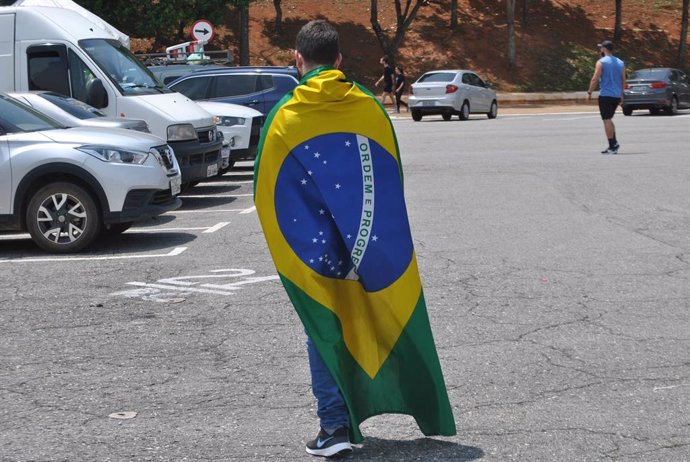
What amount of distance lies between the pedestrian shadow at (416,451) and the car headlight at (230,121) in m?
13.7

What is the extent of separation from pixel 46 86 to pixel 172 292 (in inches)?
331

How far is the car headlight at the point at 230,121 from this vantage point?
18672 millimetres

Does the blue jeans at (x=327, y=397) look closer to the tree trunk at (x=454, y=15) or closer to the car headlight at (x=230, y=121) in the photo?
the car headlight at (x=230, y=121)

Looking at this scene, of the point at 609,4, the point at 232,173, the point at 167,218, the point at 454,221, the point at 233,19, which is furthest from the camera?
the point at 609,4

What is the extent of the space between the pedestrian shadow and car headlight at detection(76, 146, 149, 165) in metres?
6.78

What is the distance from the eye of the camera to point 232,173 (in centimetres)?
2062

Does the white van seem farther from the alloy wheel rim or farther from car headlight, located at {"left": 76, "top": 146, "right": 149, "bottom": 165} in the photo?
the alloy wheel rim

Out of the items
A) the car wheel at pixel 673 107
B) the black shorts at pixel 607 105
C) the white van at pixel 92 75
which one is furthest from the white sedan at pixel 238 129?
the car wheel at pixel 673 107

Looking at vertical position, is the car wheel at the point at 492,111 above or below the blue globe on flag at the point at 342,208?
below

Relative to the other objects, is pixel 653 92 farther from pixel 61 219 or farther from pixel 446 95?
pixel 61 219

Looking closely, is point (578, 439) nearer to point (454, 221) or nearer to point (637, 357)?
point (637, 357)

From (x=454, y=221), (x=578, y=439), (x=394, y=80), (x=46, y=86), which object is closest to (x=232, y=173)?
(x=46, y=86)

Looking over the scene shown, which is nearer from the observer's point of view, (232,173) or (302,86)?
(302,86)

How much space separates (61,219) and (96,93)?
393 centimetres
